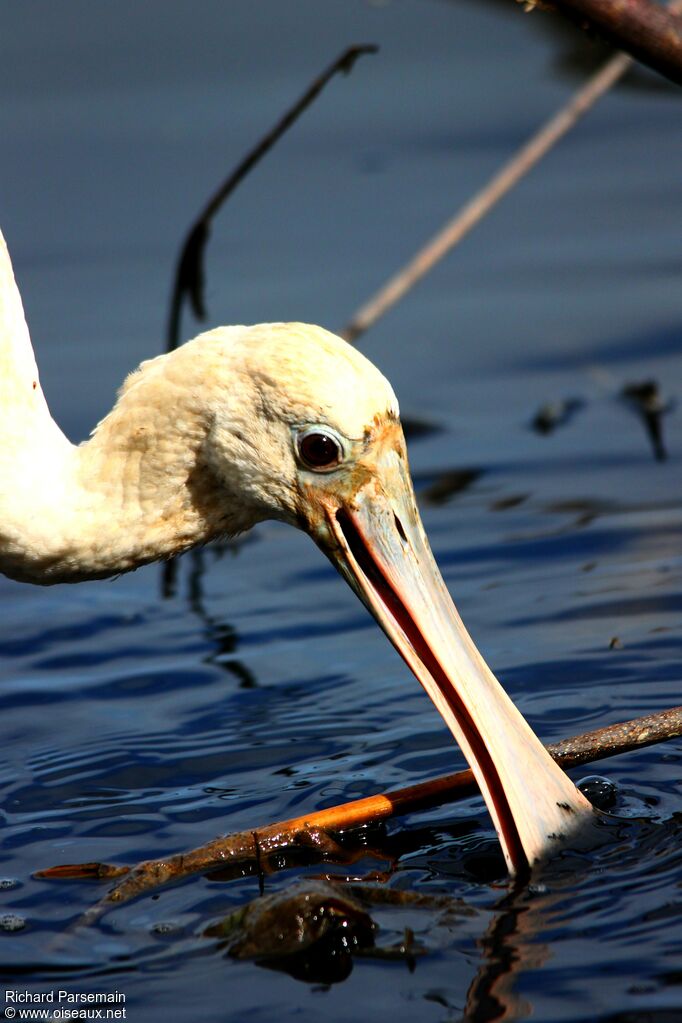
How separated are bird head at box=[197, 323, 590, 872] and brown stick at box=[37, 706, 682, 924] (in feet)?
0.48

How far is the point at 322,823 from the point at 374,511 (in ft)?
2.97

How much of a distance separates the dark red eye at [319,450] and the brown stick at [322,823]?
1.00m

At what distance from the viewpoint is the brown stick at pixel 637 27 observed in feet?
14.7

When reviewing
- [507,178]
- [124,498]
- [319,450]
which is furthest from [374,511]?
[507,178]

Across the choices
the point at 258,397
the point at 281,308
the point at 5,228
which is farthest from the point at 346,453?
the point at 5,228

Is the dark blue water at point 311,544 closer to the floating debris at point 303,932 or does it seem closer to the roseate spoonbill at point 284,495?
the floating debris at point 303,932

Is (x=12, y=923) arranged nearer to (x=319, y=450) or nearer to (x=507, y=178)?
(x=319, y=450)

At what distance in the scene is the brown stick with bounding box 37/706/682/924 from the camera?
493 centimetres

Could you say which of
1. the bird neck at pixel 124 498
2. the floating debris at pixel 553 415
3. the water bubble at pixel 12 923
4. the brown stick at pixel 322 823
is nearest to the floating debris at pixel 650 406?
the floating debris at pixel 553 415

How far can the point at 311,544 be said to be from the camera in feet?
27.3

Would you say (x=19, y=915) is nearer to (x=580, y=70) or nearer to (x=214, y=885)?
(x=214, y=885)

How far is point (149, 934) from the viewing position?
4.70 meters

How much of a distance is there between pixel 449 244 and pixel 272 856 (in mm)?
3452

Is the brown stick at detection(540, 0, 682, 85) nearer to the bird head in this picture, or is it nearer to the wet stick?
the bird head
